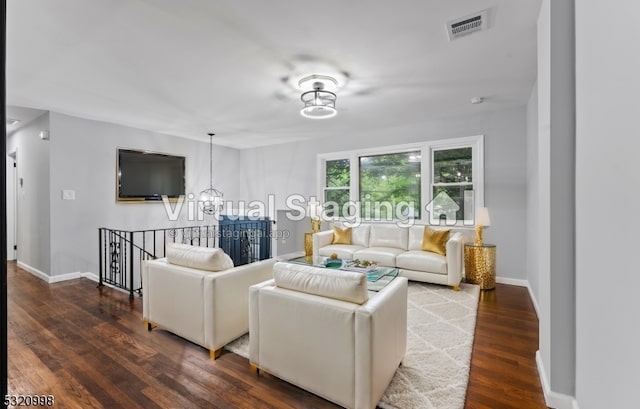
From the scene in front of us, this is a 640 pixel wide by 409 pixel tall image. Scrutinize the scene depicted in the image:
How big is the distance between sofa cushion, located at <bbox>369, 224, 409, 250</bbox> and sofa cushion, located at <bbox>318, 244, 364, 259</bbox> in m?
0.30

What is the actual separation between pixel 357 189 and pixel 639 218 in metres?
4.77

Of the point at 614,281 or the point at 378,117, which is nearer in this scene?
the point at 614,281

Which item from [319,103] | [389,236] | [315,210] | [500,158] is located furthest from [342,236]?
[500,158]

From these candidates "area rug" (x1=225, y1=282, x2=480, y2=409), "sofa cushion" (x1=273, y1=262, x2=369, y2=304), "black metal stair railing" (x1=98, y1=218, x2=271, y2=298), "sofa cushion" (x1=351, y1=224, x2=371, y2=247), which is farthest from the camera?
"black metal stair railing" (x1=98, y1=218, x2=271, y2=298)

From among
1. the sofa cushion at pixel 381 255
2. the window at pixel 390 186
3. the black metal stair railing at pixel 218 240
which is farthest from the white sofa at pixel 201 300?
the window at pixel 390 186

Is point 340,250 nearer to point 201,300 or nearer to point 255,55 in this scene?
point 201,300

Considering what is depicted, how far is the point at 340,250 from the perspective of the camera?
4840 mm

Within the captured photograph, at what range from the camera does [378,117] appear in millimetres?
4625

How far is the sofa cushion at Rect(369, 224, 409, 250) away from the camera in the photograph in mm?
4797

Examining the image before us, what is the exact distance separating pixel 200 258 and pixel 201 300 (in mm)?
345

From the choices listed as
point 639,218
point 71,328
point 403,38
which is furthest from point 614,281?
point 71,328

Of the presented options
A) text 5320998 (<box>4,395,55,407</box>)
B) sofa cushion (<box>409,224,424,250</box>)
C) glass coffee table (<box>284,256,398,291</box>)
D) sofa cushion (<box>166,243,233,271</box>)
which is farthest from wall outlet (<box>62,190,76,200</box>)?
sofa cushion (<box>409,224,424,250</box>)

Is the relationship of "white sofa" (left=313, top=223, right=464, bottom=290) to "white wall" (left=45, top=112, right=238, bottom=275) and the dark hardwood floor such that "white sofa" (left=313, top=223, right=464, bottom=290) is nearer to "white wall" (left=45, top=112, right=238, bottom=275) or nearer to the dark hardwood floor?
the dark hardwood floor

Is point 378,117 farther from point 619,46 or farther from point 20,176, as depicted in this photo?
point 20,176
